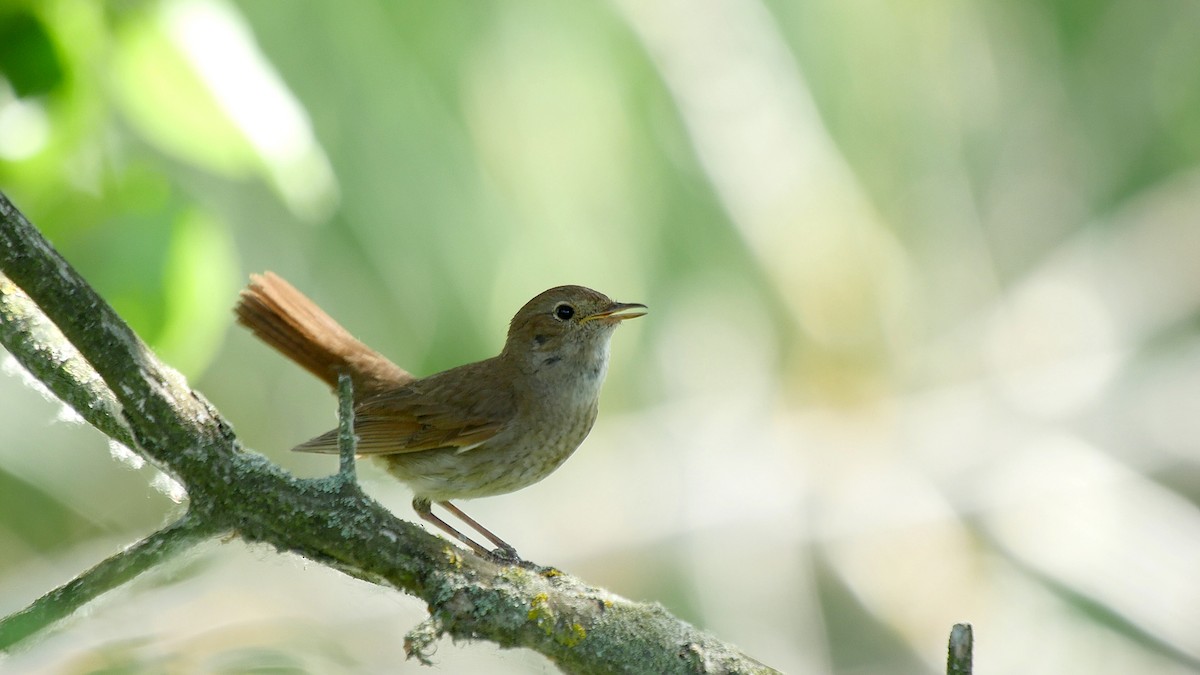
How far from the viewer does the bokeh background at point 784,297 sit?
4.79m

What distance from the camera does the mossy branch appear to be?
1849mm

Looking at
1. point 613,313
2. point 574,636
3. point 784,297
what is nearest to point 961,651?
point 574,636

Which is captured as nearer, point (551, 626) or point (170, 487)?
point (170, 487)

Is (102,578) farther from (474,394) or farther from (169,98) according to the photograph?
(474,394)

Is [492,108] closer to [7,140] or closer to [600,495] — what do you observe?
[600,495]

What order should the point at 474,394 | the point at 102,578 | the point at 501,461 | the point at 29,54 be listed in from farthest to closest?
the point at 474,394 < the point at 501,461 < the point at 29,54 < the point at 102,578

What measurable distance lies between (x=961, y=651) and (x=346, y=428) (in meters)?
1.11

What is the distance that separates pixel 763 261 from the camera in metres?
6.12

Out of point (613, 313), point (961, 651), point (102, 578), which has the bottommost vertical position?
point (102, 578)

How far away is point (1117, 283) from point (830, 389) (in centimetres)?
197

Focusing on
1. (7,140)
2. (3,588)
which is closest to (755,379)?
(3,588)

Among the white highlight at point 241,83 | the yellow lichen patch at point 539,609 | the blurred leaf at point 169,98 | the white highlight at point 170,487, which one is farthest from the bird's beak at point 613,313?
the white highlight at point 170,487

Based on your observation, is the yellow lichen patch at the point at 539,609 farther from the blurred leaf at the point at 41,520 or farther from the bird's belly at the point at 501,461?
the blurred leaf at the point at 41,520

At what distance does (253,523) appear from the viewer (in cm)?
203
